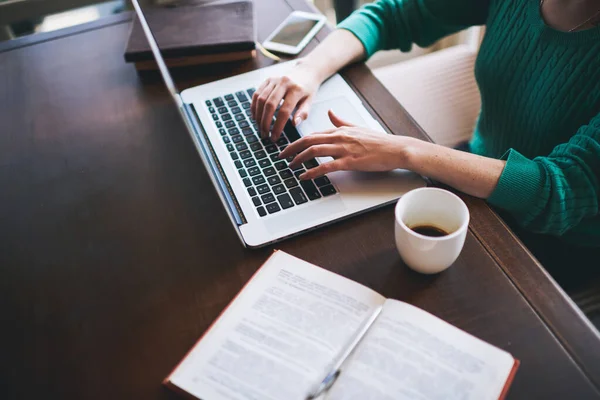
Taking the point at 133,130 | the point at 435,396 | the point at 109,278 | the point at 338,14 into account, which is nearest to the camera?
the point at 435,396

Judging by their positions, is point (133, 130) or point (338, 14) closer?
point (133, 130)

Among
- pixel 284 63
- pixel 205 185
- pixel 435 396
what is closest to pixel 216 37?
pixel 284 63

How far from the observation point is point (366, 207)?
0.72 metres

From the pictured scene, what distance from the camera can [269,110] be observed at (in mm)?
862

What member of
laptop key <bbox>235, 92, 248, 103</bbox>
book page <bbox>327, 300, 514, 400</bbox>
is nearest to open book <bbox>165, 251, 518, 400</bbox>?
book page <bbox>327, 300, 514, 400</bbox>

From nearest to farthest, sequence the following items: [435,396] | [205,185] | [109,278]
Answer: [435,396], [109,278], [205,185]

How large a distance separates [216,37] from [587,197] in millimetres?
716

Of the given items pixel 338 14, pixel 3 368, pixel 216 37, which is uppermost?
pixel 216 37

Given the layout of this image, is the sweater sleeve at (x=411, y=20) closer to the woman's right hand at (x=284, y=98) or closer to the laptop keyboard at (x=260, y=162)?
the woman's right hand at (x=284, y=98)

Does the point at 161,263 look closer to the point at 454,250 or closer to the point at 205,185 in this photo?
the point at 205,185

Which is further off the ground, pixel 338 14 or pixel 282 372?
pixel 282 372

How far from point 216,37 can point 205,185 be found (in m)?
0.36

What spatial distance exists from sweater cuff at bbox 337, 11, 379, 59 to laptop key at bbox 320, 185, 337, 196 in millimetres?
383

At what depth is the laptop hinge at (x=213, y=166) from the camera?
74 centimetres
